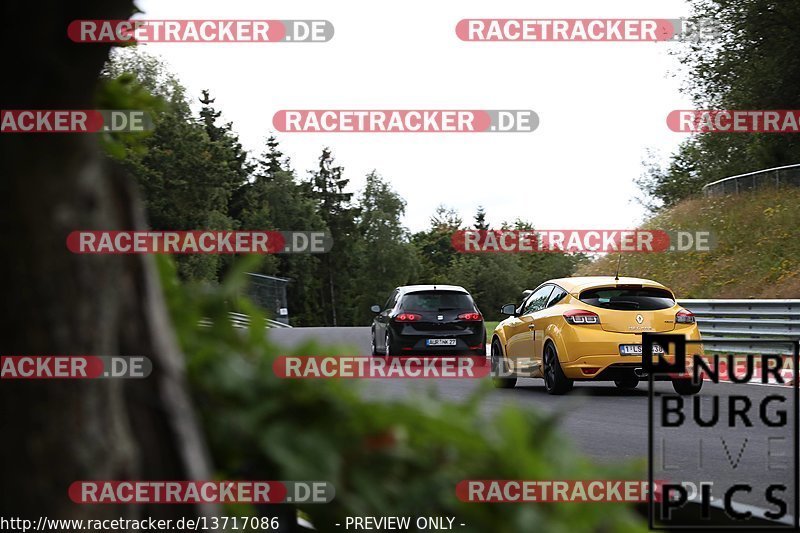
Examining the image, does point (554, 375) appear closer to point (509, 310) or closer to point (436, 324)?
point (509, 310)

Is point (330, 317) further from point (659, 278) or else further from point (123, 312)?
point (123, 312)

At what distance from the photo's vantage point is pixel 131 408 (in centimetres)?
142

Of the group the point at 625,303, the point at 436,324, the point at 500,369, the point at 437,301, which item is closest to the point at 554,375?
the point at 625,303

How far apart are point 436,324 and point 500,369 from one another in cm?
354

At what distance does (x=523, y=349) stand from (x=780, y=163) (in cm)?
3083

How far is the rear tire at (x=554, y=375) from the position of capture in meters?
14.6

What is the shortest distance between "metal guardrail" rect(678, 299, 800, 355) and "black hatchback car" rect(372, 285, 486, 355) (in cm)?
410

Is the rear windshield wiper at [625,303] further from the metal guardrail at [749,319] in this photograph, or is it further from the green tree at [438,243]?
the green tree at [438,243]

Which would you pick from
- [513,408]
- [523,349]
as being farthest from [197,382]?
[523,349]

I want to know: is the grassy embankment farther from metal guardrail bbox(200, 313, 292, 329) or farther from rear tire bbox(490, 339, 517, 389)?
metal guardrail bbox(200, 313, 292, 329)

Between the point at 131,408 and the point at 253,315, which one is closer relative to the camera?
the point at 131,408

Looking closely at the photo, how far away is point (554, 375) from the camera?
48.5 feet

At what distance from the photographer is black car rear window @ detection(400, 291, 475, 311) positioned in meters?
21.0

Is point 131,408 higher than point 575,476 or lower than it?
higher
